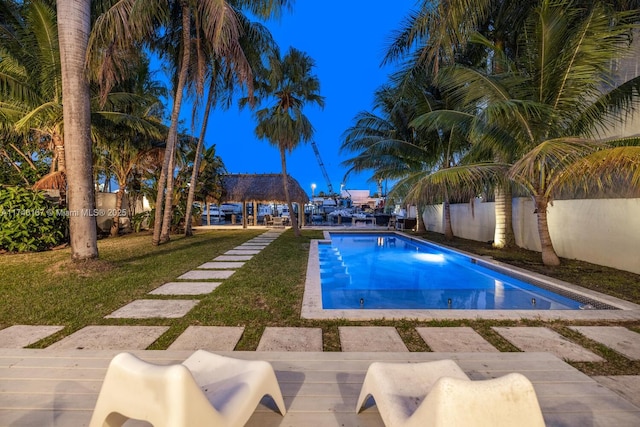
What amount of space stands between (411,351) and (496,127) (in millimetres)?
5896

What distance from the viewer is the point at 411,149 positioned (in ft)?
37.7

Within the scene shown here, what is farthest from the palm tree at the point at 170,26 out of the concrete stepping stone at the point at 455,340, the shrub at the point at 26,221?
the concrete stepping stone at the point at 455,340

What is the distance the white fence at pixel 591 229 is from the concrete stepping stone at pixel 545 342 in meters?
4.79

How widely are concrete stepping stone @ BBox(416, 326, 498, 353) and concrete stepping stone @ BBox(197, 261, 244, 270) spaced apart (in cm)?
441

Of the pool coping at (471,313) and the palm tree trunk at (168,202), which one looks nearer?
the pool coping at (471,313)

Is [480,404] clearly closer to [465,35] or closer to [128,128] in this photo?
[465,35]

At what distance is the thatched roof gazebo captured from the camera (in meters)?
18.1

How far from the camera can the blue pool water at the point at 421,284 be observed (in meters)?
4.67

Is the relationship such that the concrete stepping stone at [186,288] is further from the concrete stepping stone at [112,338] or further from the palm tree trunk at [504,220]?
the palm tree trunk at [504,220]

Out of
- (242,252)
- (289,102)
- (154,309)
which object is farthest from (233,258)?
(289,102)

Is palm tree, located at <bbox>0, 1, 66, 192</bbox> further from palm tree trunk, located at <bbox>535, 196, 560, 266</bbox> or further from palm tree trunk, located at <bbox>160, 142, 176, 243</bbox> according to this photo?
palm tree trunk, located at <bbox>535, 196, 560, 266</bbox>

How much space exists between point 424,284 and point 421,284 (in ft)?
0.21

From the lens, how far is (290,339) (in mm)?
2818

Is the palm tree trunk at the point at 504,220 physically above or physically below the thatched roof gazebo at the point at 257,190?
below
